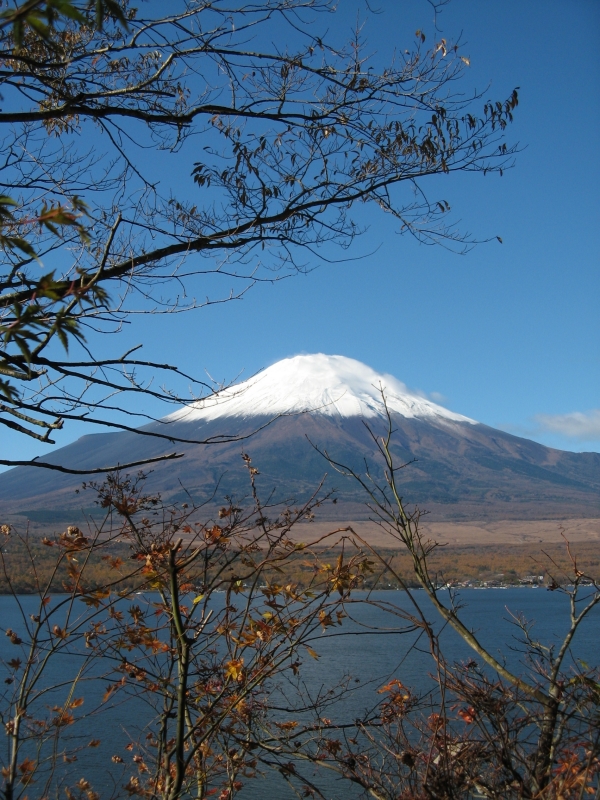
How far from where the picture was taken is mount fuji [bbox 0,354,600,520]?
91.4 meters

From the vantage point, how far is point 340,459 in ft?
281

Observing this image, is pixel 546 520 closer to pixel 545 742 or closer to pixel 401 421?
pixel 401 421

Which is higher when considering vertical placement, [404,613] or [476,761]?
[404,613]

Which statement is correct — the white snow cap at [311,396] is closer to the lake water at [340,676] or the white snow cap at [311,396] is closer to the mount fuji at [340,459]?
the mount fuji at [340,459]

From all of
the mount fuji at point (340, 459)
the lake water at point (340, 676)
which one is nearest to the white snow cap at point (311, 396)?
the mount fuji at point (340, 459)

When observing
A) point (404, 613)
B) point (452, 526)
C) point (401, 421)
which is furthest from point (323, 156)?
point (401, 421)

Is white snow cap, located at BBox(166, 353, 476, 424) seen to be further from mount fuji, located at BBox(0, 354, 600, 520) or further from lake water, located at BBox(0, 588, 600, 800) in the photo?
lake water, located at BBox(0, 588, 600, 800)

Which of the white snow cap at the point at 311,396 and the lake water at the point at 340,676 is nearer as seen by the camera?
the lake water at the point at 340,676

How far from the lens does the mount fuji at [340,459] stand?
3597 inches

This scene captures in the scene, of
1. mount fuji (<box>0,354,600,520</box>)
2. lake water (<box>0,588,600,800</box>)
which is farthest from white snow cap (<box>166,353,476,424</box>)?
lake water (<box>0,588,600,800</box>)

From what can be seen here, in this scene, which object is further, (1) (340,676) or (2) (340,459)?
(2) (340,459)

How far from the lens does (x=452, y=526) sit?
81.4 meters

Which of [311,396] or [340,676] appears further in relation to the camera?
[311,396]

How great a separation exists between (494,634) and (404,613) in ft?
50.8
